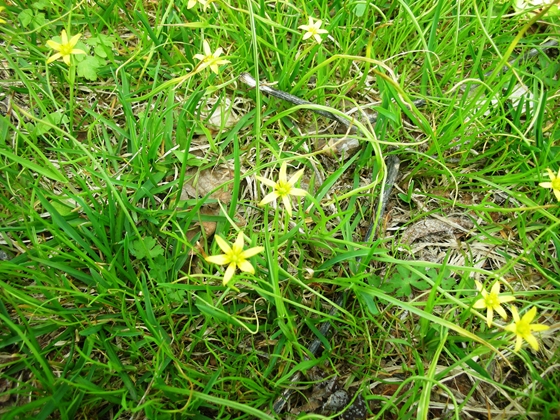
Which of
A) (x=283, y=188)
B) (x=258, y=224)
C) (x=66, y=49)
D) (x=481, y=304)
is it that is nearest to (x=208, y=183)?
(x=258, y=224)

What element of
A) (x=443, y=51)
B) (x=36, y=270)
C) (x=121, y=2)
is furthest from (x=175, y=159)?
(x=443, y=51)

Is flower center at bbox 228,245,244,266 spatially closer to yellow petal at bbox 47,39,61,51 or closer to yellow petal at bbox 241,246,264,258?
yellow petal at bbox 241,246,264,258

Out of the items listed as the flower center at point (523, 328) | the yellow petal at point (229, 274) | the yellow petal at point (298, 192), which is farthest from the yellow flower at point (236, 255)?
the flower center at point (523, 328)

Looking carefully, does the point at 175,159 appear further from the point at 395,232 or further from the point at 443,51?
the point at 443,51

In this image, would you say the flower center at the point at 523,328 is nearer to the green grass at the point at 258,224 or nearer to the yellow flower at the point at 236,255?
the green grass at the point at 258,224

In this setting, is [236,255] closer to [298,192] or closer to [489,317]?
[298,192]

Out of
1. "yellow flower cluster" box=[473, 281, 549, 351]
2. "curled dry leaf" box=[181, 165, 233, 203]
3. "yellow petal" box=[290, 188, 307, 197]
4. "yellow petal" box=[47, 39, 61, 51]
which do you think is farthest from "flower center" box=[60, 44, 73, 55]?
"yellow flower cluster" box=[473, 281, 549, 351]
